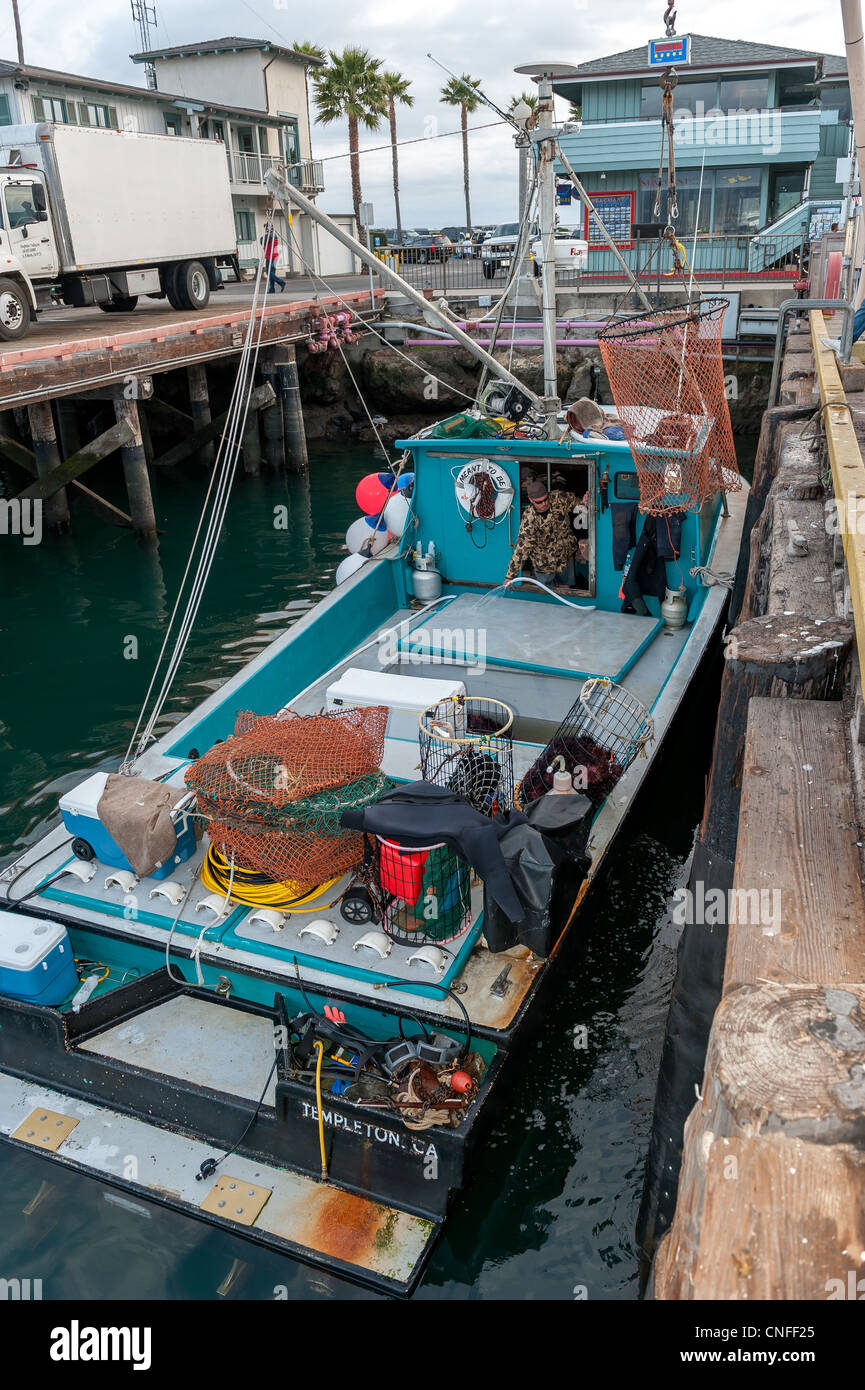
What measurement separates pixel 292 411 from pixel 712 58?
58.0 feet

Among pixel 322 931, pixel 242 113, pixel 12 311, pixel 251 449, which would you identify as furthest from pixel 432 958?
pixel 242 113

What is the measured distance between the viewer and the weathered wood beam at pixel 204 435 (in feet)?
66.5

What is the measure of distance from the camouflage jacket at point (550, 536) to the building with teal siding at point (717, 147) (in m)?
19.5

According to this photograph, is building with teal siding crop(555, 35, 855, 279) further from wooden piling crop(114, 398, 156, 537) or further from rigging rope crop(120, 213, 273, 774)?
rigging rope crop(120, 213, 273, 774)

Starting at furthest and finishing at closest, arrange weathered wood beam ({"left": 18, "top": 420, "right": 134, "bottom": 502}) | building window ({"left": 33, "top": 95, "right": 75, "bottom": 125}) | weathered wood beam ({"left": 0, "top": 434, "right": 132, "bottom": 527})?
1. building window ({"left": 33, "top": 95, "right": 75, "bottom": 125})
2. weathered wood beam ({"left": 0, "top": 434, "right": 132, "bottom": 527})
3. weathered wood beam ({"left": 18, "top": 420, "right": 134, "bottom": 502})

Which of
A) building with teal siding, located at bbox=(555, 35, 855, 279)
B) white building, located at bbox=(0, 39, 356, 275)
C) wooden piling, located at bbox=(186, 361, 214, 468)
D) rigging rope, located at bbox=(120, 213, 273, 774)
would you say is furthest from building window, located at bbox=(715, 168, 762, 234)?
rigging rope, located at bbox=(120, 213, 273, 774)

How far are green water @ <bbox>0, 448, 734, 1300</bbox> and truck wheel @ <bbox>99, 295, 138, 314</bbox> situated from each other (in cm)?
1202

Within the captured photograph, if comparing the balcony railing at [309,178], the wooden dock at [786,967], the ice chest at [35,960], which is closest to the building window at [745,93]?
the balcony railing at [309,178]

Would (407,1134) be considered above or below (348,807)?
below

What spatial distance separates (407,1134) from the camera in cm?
454

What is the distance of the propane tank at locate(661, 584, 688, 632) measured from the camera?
8922 millimetres

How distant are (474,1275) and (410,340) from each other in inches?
875
